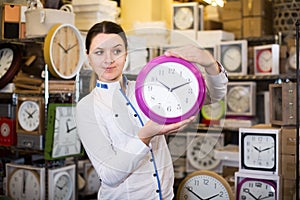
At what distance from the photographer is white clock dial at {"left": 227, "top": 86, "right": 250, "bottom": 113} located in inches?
142

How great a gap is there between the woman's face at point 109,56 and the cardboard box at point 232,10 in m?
2.63

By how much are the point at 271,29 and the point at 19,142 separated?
2.32 meters

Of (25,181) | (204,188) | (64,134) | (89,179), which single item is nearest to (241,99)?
(89,179)

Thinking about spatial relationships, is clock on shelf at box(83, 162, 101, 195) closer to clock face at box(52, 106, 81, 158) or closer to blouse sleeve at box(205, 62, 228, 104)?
clock face at box(52, 106, 81, 158)

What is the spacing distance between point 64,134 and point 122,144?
1598 mm

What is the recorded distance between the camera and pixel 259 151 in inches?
79.2

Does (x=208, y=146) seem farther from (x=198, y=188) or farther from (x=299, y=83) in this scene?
(x=299, y=83)

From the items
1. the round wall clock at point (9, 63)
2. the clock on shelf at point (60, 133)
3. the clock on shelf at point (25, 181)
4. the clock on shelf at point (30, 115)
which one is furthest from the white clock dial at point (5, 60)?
the clock on shelf at point (25, 181)

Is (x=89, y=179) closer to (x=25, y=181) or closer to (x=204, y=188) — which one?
(x=25, y=181)

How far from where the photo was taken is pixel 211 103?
140 cm

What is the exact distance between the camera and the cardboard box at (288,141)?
1.97 m

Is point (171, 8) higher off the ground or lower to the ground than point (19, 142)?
higher

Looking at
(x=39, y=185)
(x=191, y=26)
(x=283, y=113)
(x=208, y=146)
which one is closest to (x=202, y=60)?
(x=208, y=146)

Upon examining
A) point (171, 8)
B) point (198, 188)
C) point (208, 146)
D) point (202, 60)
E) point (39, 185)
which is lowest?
point (39, 185)
